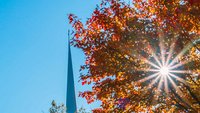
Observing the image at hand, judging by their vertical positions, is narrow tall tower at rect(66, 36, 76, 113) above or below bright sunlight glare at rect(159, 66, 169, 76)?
above

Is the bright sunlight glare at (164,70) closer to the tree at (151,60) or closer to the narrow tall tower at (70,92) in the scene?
the tree at (151,60)

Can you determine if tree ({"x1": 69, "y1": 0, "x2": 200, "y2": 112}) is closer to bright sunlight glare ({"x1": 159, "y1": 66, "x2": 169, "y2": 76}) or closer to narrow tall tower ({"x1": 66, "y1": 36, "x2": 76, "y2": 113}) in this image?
bright sunlight glare ({"x1": 159, "y1": 66, "x2": 169, "y2": 76})

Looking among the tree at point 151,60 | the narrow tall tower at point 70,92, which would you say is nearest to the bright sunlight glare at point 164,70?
the tree at point 151,60

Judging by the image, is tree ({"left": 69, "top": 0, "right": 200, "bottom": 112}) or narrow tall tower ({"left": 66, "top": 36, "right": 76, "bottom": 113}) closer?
tree ({"left": 69, "top": 0, "right": 200, "bottom": 112})

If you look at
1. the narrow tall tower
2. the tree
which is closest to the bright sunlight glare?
the tree

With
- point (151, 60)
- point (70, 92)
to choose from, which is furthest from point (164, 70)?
point (70, 92)

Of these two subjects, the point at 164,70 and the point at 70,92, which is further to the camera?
the point at 70,92

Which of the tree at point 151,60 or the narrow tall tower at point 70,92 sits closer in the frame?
the tree at point 151,60

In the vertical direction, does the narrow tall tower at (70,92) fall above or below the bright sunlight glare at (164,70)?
above

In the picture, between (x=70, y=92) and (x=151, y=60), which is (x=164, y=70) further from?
(x=70, y=92)

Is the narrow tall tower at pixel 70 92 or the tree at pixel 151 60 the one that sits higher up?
the narrow tall tower at pixel 70 92

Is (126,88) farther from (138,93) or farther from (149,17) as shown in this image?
(149,17)

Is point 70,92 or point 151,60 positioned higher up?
point 70,92

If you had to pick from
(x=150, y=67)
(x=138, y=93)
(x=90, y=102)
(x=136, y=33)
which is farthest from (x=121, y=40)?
(x=90, y=102)
